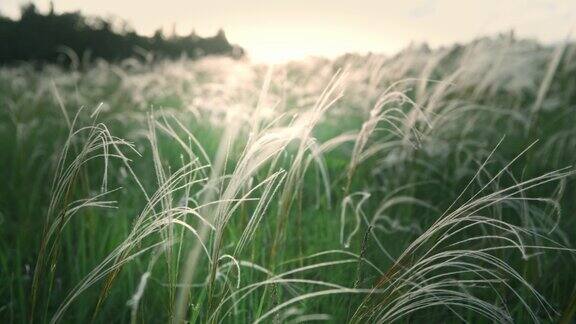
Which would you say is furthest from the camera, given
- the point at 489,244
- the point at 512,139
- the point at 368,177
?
the point at 512,139

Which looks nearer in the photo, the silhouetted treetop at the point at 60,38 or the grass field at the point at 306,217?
the grass field at the point at 306,217

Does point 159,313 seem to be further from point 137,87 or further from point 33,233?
point 137,87

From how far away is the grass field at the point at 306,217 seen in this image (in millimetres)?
796

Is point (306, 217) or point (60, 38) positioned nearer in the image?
point (306, 217)

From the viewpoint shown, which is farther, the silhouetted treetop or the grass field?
the silhouetted treetop

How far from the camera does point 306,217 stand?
6.54 ft

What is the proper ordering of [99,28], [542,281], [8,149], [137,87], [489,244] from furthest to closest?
[99,28], [137,87], [8,149], [489,244], [542,281]

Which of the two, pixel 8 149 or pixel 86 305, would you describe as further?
pixel 8 149

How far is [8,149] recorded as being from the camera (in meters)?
2.89

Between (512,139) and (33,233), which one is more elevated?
(512,139)

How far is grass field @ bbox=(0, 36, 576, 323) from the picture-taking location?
2.61 feet

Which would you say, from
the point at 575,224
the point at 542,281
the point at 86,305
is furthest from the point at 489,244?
the point at 86,305

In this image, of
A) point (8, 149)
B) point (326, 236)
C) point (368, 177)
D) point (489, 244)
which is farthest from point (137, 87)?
point (489, 244)

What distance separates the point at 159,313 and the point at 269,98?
2.79 metres
